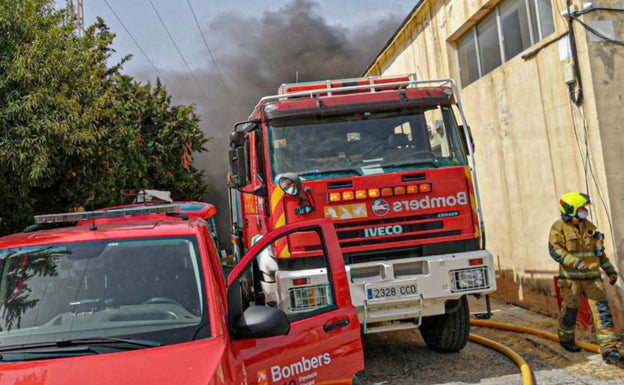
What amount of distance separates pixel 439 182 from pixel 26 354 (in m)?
4.19

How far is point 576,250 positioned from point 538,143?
2.47 meters

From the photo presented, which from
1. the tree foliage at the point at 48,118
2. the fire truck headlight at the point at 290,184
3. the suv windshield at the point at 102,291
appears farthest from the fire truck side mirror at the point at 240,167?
the suv windshield at the point at 102,291

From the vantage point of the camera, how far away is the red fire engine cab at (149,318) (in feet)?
7.95

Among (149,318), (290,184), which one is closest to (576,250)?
(290,184)

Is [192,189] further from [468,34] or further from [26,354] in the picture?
[26,354]

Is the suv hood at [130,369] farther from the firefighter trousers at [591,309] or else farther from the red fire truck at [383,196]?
the firefighter trousers at [591,309]

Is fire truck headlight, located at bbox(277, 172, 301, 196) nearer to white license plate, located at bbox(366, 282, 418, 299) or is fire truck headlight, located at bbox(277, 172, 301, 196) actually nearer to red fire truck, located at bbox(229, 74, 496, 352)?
red fire truck, located at bbox(229, 74, 496, 352)

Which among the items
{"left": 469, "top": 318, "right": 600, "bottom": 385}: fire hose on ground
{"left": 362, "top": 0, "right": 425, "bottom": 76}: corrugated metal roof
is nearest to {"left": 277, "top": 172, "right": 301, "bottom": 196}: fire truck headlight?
{"left": 469, "top": 318, "right": 600, "bottom": 385}: fire hose on ground

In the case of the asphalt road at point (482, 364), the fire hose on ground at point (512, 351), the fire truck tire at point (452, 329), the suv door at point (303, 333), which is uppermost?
the suv door at point (303, 333)

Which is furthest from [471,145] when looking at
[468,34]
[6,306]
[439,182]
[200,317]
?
[468,34]

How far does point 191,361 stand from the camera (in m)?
2.43

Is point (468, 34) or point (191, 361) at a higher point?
point (468, 34)

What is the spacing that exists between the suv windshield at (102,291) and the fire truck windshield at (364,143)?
2.87 m

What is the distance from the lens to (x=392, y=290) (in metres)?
5.46
